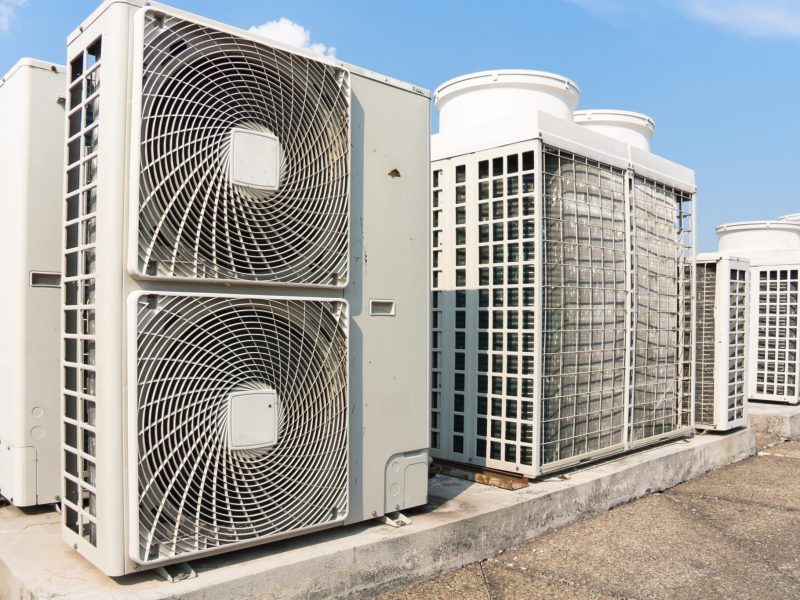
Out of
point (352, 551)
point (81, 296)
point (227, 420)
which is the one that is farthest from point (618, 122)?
point (81, 296)

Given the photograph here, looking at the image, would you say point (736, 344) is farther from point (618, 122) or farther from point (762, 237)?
point (762, 237)

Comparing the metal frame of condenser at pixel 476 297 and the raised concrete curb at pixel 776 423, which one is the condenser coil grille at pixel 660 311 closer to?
the metal frame of condenser at pixel 476 297

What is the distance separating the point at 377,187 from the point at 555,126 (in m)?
1.82

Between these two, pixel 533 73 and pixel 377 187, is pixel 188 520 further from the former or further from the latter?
pixel 533 73

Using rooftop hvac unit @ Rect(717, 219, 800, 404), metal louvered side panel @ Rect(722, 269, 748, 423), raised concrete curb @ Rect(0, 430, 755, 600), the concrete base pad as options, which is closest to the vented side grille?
raised concrete curb @ Rect(0, 430, 755, 600)

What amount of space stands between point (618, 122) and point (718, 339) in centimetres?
233

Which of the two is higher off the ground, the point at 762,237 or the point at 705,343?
the point at 762,237

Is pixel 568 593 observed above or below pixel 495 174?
below

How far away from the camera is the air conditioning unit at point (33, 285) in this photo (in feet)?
11.6

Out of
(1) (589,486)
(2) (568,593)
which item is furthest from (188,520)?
(1) (589,486)

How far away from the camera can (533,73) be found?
5289 mm

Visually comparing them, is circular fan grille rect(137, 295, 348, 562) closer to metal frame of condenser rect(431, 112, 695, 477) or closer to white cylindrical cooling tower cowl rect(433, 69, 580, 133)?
metal frame of condenser rect(431, 112, 695, 477)

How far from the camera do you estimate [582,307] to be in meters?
5.04

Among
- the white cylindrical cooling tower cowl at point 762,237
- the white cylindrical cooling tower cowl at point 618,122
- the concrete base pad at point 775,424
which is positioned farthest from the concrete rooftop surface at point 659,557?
the white cylindrical cooling tower cowl at point 762,237
